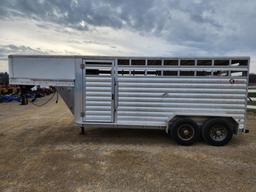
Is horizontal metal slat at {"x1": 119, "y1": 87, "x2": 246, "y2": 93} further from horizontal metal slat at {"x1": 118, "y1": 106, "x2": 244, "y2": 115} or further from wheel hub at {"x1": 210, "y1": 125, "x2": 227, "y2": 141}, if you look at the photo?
wheel hub at {"x1": 210, "y1": 125, "x2": 227, "y2": 141}

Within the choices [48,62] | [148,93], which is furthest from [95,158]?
[48,62]

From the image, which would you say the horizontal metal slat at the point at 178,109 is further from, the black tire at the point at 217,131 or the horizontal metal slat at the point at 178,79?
the horizontal metal slat at the point at 178,79

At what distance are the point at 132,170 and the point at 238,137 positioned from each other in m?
4.26

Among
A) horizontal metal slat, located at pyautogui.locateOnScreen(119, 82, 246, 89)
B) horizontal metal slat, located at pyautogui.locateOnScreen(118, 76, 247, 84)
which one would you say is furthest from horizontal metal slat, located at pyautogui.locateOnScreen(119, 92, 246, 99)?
horizontal metal slat, located at pyautogui.locateOnScreen(118, 76, 247, 84)

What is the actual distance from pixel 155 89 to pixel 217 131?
2075 mm

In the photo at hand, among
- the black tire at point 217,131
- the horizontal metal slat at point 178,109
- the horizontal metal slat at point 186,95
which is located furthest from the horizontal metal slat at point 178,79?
the black tire at point 217,131

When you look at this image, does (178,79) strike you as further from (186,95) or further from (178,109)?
(178,109)

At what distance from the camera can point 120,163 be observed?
4.41m

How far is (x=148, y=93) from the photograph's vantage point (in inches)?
220

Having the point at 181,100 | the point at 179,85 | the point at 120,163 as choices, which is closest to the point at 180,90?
the point at 179,85

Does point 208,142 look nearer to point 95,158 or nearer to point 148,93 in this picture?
point 148,93

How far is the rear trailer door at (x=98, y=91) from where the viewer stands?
221 inches

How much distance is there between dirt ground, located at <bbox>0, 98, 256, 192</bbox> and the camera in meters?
3.54

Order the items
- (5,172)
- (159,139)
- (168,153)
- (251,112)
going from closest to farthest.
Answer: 1. (5,172)
2. (168,153)
3. (159,139)
4. (251,112)
